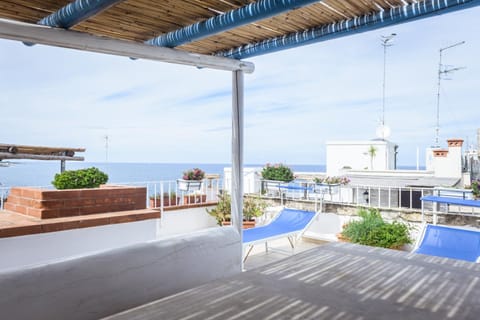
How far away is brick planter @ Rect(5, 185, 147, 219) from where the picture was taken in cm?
352

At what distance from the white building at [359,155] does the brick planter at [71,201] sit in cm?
Answer: 1012

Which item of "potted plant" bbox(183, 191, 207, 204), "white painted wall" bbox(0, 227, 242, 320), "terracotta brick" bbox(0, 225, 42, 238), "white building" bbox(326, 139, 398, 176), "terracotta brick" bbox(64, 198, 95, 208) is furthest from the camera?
"white building" bbox(326, 139, 398, 176)

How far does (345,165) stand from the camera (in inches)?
541

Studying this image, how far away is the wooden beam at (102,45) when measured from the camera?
2.29m

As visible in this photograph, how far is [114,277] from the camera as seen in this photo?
188 cm

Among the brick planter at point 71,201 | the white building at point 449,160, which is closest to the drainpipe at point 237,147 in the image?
the brick planter at point 71,201

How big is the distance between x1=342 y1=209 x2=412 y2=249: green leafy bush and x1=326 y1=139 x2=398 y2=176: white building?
8.71 meters

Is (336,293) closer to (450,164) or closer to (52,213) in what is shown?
(52,213)

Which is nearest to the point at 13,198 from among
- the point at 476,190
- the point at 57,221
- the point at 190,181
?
the point at 57,221

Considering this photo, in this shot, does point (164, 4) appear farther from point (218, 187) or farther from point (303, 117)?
point (303, 117)

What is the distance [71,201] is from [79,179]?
1.16 ft

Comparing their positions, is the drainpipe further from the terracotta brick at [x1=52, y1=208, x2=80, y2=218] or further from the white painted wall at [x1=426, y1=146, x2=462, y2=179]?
the white painted wall at [x1=426, y1=146, x2=462, y2=179]

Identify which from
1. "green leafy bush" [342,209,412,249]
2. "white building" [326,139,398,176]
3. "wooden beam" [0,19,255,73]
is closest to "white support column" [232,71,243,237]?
"wooden beam" [0,19,255,73]

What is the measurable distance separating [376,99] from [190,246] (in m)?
19.1
